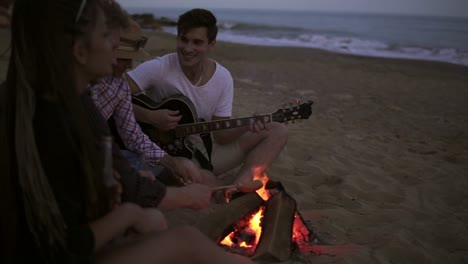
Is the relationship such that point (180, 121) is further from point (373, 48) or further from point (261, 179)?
point (373, 48)

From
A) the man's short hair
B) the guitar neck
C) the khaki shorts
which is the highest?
the man's short hair

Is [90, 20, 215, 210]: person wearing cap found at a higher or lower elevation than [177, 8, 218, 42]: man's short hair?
lower

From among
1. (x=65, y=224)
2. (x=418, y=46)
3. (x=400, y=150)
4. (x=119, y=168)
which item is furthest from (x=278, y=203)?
(x=418, y=46)

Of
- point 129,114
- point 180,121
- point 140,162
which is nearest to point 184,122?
point 180,121

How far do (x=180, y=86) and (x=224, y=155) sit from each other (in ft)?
2.33

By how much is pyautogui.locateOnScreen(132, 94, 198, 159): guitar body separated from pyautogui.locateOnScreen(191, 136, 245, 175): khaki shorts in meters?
0.13

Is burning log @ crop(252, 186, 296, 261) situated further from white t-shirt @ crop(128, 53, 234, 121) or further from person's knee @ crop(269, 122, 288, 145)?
white t-shirt @ crop(128, 53, 234, 121)

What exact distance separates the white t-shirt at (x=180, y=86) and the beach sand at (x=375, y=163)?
0.93 metres

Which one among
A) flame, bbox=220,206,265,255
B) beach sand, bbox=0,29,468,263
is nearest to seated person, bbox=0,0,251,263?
flame, bbox=220,206,265,255

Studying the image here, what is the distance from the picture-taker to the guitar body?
3484 mm

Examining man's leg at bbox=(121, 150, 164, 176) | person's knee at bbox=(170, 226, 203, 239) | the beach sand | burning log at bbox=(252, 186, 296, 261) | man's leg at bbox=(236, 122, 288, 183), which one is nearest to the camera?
person's knee at bbox=(170, 226, 203, 239)

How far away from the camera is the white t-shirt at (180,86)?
138 inches

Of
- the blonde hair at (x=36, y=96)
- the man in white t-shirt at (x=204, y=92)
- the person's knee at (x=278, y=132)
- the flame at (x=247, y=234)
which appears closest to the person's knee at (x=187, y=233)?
the blonde hair at (x=36, y=96)

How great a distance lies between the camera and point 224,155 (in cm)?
368
